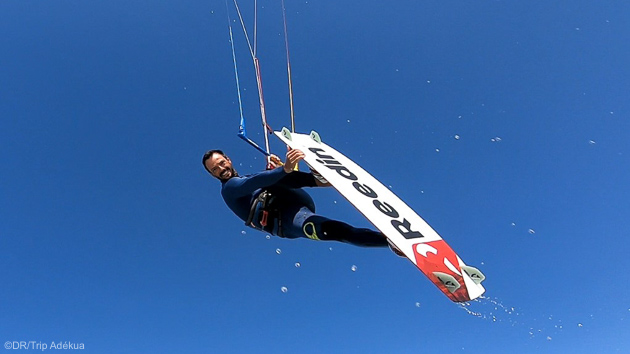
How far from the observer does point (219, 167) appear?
17.1ft

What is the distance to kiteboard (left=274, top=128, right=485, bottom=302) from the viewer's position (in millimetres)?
3857

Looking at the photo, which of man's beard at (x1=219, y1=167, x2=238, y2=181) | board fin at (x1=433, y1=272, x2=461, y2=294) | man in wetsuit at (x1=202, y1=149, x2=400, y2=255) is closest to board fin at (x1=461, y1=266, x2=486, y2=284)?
board fin at (x1=433, y1=272, x2=461, y2=294)

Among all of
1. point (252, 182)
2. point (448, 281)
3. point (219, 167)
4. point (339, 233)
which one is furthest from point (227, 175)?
point (448, 281)

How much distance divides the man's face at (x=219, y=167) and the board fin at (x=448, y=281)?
256cm

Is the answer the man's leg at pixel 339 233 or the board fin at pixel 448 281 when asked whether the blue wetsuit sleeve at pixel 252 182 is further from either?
the board fin at pixel 448 281

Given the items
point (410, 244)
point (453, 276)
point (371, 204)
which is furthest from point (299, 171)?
point (453, 276)

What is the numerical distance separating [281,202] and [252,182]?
0.42 meters

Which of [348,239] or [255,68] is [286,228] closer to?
[348,239]

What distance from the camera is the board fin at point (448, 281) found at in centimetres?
376

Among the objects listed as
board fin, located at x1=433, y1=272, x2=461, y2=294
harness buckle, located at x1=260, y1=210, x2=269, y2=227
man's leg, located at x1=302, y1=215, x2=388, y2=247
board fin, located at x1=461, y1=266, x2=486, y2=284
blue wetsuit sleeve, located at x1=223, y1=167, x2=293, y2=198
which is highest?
blue wetsuit sleeve, located at x1=223, y1=167, x2=293, y2=198

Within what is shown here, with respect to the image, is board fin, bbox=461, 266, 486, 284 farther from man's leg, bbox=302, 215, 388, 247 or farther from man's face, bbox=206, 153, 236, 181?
man's face, bbox=206, 153, 236, 181

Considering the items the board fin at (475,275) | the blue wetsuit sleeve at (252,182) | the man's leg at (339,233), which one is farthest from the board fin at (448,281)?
the blue wetsuit sleeve at (252,182)

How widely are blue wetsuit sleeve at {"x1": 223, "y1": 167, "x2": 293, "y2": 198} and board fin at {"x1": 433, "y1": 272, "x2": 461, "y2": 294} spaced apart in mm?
1684

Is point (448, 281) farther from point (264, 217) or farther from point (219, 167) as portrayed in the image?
point (219, 167)
